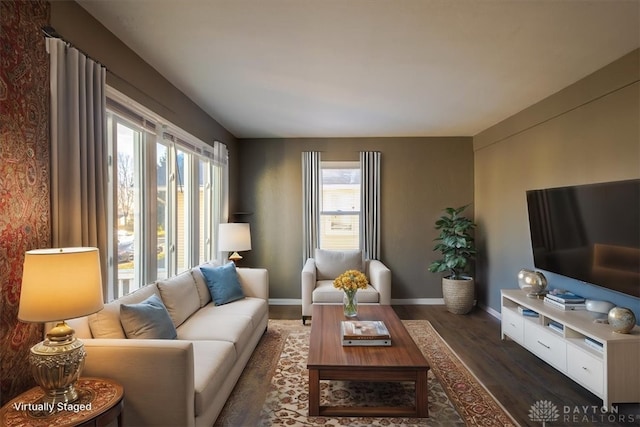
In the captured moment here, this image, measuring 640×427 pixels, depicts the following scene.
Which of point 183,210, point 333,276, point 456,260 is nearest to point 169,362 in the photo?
point 183,210

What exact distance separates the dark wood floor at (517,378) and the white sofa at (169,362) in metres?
2.04

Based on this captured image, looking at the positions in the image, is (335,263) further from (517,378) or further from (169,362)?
(169,362)

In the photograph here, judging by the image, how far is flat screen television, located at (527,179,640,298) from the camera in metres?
2.36

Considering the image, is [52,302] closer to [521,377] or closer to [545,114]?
[521,377]

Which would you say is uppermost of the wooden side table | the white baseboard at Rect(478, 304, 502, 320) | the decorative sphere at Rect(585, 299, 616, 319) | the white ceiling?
the white ceiling

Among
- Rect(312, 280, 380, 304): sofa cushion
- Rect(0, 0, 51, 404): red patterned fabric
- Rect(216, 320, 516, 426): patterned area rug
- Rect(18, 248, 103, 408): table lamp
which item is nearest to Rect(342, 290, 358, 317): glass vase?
Rect(216, 320, 516, 426): patterned area rug

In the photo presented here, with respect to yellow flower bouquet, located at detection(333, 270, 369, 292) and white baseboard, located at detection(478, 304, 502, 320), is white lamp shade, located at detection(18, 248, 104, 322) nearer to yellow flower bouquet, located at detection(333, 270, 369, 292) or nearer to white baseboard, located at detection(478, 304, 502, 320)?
yellow flower bouquet, located at detection(333, 270, 369, 292)

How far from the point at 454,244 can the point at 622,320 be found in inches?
90.8

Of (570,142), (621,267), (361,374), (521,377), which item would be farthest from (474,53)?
(521,377)

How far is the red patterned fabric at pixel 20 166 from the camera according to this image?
1.51 meters

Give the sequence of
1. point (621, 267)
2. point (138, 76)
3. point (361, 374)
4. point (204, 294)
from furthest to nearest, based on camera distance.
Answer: point (204, 294)
point (138, 76)
point (621, 267)
point (361, 374)

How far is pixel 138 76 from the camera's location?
259cm

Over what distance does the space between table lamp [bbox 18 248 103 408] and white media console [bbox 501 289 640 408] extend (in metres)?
3.14

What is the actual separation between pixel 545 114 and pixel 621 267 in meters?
1.79
